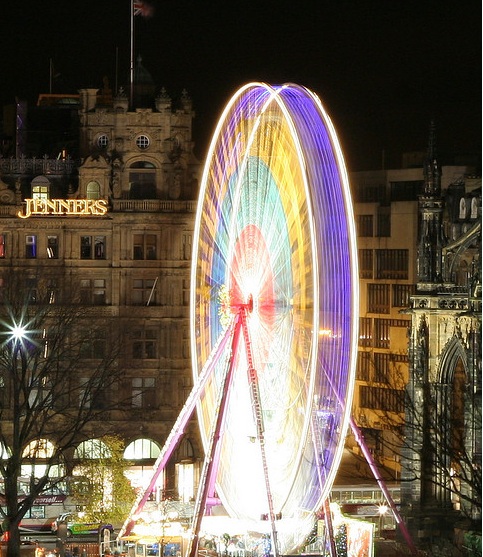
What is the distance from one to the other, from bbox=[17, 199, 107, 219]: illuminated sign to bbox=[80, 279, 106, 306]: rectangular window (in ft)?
16.8

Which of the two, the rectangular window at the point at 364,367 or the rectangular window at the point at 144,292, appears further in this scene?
the rectangular window at the point at 364,367

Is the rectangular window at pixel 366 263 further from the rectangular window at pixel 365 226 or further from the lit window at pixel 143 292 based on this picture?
the lit window at pixel 143 292

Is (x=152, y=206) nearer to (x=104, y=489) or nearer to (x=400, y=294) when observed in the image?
(x=104, y=489)

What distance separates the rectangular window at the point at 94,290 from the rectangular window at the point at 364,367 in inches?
1027

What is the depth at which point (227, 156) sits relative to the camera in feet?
301

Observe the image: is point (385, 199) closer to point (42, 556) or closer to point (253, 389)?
point (42, 556)

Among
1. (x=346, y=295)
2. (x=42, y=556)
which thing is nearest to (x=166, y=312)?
(x=42, y=556)

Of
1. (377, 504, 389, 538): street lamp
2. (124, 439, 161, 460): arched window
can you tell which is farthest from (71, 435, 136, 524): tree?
(377, 504, 389, 538): street lamp

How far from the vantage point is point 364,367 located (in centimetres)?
16438

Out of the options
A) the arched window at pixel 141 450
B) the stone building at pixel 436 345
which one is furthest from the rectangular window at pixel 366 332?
the stone building at pixel 436 345

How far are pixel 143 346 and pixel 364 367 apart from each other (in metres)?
26.4

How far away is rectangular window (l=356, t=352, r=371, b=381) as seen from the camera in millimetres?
162375

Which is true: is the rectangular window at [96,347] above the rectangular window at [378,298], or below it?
below

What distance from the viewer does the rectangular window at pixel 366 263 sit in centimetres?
A: 16575
